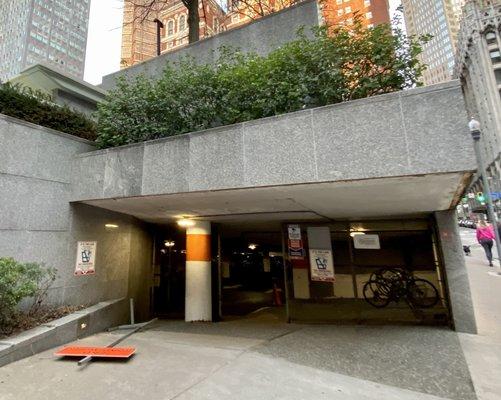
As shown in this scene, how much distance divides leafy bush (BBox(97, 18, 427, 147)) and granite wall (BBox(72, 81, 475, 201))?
100 cm

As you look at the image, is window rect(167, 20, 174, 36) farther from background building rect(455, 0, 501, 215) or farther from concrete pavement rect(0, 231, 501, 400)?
background building rect(455, 0, 501, 215)

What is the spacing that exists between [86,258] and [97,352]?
279 cm

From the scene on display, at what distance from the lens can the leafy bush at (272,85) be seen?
5441 millimetres

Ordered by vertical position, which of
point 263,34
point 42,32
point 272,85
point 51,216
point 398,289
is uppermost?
point 42,32

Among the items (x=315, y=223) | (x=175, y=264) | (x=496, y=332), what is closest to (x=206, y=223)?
(x=315, y=223)

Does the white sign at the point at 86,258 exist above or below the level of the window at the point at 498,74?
below

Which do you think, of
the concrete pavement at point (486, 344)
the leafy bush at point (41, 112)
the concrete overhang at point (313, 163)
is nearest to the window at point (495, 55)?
the concrete pavement at point (486, 344)

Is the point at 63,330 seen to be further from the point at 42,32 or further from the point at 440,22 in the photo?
the point at 440,22

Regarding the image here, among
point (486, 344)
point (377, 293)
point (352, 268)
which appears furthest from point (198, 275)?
point (486, 344)

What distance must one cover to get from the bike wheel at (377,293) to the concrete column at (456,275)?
1977 millimetres

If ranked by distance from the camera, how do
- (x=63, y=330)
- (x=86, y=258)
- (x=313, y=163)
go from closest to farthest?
1. (x=313, y=163)
2. (x=63, y=330)
3. (x=86, y=258)

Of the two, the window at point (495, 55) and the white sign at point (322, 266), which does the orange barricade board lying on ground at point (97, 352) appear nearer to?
the white sign at point (322, 266)

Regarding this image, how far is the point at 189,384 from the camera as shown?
3.79 m

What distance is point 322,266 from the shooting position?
841cm
